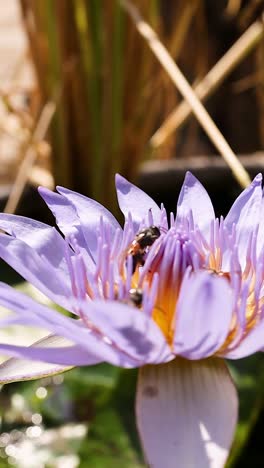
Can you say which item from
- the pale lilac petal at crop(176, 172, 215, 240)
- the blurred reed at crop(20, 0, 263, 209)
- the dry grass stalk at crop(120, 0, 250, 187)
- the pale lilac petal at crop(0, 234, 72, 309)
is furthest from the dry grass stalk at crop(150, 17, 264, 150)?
the pale lilac petal at crop(0, 234, 72, 309)

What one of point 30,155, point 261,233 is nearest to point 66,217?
point 261,233

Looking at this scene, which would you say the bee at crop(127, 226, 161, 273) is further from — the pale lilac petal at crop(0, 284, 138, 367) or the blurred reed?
the blurred reed

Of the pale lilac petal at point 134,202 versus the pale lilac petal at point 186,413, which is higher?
the pale lilac petal at point 134,202

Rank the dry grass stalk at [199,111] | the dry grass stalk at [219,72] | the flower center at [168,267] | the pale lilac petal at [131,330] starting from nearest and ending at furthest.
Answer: the pale lilac petal at [131,330], the flower center at [168,267], the dry grass stalk at [199,111], the dry grass stalk at [219,72]

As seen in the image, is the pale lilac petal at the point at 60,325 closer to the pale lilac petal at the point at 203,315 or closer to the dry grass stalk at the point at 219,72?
the pale lilac petal at the point at 203,315

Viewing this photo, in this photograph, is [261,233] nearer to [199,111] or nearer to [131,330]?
[131,330]

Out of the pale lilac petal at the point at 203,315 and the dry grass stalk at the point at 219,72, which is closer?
the pale lilac petal at the point at 203,315

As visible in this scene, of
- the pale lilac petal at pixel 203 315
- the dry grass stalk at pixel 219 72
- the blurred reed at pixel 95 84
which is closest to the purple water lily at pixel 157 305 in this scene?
the pale lilac petal at pixel 203 315
